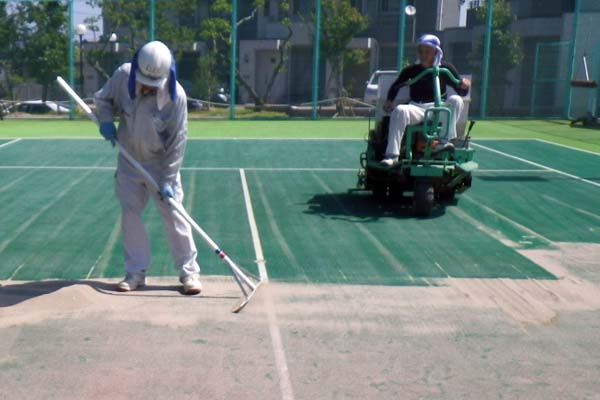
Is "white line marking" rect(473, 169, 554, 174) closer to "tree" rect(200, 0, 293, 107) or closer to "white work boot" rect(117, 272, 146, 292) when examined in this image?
"white work boot" rect(117, 272, 146, 292)

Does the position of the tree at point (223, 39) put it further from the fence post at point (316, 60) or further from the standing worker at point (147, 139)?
the standing worker at point (147, 139)

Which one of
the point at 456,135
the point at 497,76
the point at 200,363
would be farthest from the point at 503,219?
the point at 497,76

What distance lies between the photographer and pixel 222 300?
6.53 m

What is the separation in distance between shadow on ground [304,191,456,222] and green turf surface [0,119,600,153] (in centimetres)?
851

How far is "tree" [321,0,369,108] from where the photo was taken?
27234 millimetres

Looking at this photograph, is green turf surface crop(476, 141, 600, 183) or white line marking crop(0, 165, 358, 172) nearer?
white line marking crop(0, 165, 358, 172)

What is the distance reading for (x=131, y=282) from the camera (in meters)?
6.73

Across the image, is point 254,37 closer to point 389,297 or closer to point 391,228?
A: point 391,228

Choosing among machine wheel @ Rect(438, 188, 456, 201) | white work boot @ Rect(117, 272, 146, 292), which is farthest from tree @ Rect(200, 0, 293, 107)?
white work boot @ Rect(117, 272, 146, 292)

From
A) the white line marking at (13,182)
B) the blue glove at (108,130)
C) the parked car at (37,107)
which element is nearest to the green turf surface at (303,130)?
the parked car at (37,107)

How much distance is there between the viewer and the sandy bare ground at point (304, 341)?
16.0ft

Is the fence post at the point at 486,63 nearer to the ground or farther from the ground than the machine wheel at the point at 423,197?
farther from the ground

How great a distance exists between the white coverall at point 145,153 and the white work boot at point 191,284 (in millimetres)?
49

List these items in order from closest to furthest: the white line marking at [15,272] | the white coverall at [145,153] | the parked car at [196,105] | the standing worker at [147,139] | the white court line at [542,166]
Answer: the standing worker at [147,139] → the white coverall at [145,153] → the white line marking at [15,272] → the white court line at [542,166] → the parked car at [196,105]
